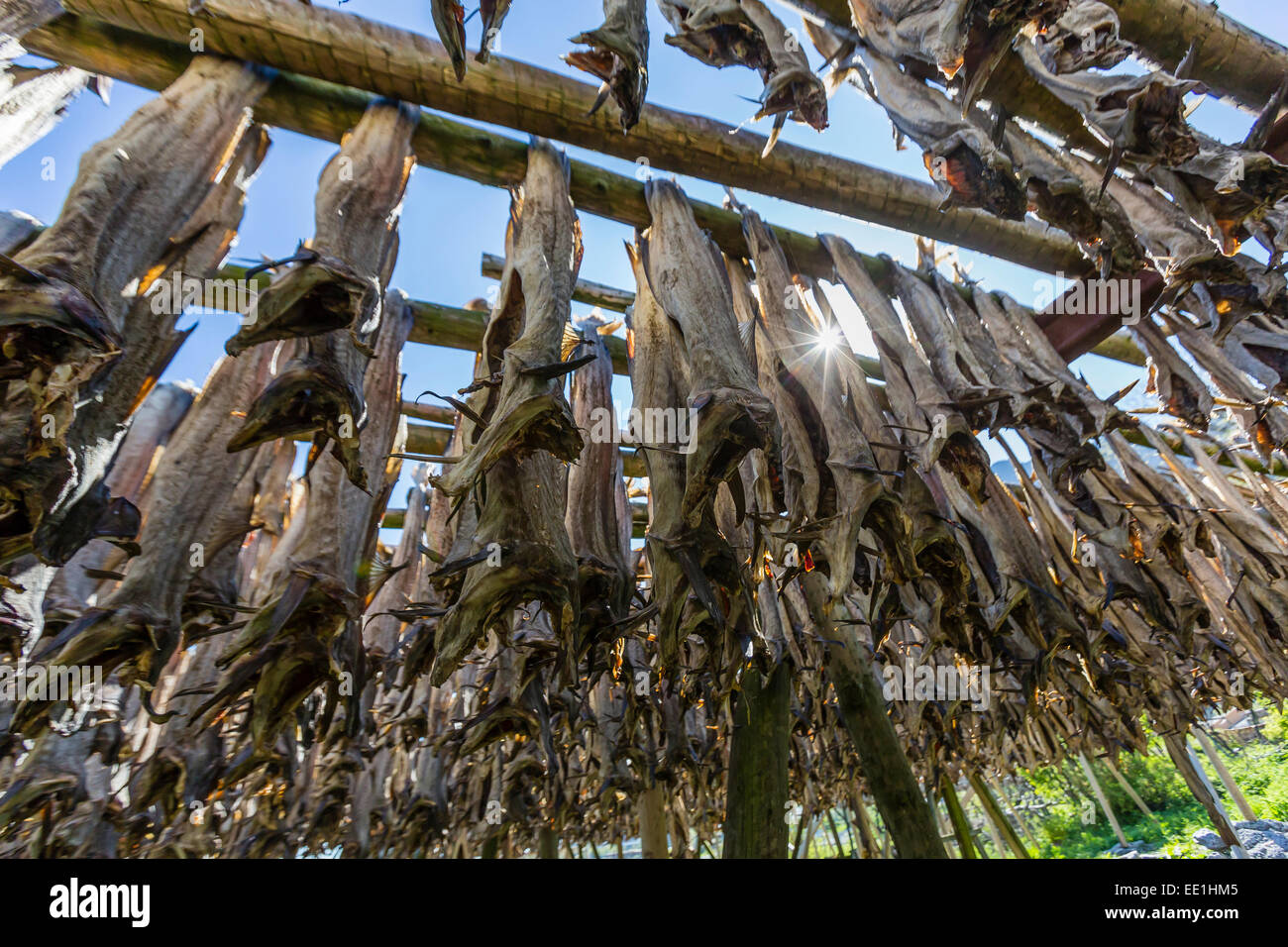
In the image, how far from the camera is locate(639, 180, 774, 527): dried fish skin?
194cm

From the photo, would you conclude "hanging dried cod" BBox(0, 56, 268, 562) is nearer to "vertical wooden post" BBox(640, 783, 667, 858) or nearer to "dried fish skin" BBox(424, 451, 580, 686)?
"dried fish skin" BBox(424, 451, 580, 686)

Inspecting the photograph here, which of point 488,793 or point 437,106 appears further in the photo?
point 488,793

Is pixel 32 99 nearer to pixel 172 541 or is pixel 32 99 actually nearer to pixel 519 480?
pixel 172 541

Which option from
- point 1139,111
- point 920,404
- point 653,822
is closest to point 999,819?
point 653,822

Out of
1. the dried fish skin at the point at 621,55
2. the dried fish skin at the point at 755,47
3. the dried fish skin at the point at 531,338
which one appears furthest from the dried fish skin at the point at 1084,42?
the dried fish skin at the point at 531,338

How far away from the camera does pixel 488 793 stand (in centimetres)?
856

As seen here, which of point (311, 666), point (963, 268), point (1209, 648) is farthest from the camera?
point (1209, 648)

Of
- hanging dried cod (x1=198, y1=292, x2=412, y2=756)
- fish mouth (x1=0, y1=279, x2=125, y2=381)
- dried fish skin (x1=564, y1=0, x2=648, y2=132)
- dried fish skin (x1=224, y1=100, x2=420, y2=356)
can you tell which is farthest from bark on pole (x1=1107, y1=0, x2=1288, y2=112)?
fish mouth (x1=0, y1=279, x2=125, y2=381)

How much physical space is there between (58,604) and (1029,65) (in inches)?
209

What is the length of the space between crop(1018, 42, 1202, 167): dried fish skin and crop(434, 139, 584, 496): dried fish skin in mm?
2342

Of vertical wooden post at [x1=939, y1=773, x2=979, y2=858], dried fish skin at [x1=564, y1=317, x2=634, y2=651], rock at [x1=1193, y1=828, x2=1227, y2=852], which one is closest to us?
dried fish skin at [x1=564, y1=317, x2=634, y2=651]

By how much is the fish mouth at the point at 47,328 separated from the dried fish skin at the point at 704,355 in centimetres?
178
